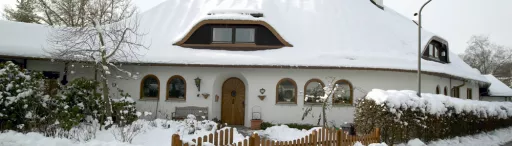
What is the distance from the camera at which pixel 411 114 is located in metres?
10.6

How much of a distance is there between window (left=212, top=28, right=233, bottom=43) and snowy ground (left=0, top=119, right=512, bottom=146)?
190 inches

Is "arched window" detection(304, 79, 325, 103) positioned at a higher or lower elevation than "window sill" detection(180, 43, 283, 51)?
lower

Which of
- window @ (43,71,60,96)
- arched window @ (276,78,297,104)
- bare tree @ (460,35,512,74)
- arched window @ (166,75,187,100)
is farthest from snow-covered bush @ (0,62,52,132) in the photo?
bare tree @ (460,35,512,74)

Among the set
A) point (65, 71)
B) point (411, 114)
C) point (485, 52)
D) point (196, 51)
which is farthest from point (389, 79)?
point (485, 52)

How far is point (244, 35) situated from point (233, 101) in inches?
116

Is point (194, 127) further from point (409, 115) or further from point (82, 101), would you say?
point (409, 115)

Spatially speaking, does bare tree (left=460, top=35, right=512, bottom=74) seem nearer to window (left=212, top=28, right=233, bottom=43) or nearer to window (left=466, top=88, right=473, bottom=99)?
window (left=466, top=88, right=473, bottom=99)

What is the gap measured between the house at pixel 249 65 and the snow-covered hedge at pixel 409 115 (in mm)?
2787

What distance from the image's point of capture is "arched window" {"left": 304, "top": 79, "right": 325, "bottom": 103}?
48.9 ft

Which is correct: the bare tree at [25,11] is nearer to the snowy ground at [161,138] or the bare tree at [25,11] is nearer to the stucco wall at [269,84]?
the stucco wall at [269,84]

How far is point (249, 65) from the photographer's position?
1398cm

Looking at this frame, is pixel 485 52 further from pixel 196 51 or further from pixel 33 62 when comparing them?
pixel 33 62

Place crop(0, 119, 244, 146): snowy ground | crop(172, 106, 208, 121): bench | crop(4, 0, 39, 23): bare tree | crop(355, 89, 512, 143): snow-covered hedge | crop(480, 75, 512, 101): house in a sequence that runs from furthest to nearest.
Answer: crop(480, 75, 512, 101): house
crop(4, 0, 39, 23): bare tree
crop(172, 106, 208, 121): bench
crop(355, 89, 512, 143): snow-covered hedge
crop(0, 119, 244, 146): snowy ground

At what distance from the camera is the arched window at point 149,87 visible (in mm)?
15414
